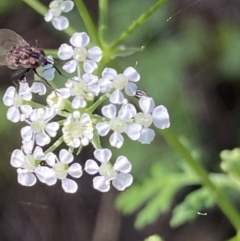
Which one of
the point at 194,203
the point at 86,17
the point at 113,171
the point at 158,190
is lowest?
the point at 158,190

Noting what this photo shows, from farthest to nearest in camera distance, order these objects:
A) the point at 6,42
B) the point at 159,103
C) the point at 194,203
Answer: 1. the point at 159,103
2. the point at 194,203
3. the point at 6,42

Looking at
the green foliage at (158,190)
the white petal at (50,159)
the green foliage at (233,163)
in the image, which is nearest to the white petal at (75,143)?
the white petal at (50,159)

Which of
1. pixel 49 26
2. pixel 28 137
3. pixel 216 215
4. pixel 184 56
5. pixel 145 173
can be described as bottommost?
pixel 216 215

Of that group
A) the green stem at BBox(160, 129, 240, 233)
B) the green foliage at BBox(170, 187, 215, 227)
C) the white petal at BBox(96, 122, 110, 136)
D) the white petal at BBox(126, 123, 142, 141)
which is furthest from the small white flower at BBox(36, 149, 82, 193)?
the green foliage at BBox(170, 187, 215, 227)

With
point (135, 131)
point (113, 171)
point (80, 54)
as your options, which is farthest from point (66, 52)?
point (113, 171)

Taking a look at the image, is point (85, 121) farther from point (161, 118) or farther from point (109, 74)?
point (161, 118)

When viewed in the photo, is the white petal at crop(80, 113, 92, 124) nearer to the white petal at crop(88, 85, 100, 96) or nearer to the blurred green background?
the white petal at crop(88, 85, 100, 96)

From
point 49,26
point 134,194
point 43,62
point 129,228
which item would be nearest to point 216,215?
point 129,228

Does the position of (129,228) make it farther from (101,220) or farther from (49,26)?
(49,26)
